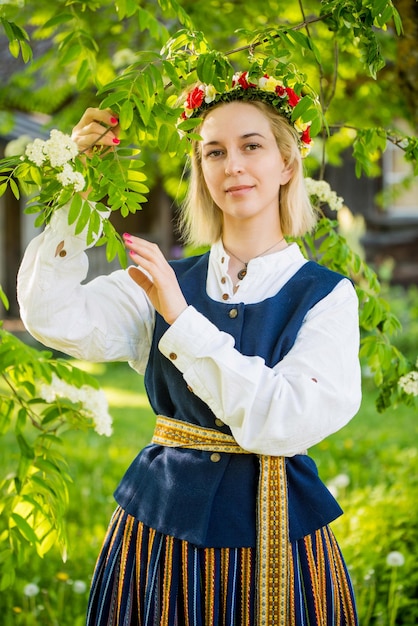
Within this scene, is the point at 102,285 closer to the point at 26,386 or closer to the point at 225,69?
the point at 26,386

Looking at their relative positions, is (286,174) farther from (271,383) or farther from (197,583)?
Result: (197,583)

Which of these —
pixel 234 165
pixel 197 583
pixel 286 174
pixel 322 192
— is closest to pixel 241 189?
pixel 234 165

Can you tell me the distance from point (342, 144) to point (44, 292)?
2.69 m

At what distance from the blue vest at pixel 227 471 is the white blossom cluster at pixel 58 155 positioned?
1.51 ft

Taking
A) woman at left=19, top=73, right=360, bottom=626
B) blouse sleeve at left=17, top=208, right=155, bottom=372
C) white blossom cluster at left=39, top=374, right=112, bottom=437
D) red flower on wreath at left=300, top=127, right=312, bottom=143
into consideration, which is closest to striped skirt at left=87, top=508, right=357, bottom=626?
woman at left=19, top=73, right=360, bottom=626

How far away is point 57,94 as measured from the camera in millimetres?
5133

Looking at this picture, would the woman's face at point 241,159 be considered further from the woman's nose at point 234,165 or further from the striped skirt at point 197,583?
the striped skirt at point 197,583

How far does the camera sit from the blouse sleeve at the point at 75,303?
1.94 meters

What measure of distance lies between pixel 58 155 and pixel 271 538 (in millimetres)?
979

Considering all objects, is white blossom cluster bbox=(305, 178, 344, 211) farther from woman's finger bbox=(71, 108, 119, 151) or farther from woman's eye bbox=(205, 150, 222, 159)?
woman's finger bbox=(71, 108, 119, 151)

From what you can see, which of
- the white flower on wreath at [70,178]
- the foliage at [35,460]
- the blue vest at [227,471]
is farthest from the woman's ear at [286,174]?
the foliage at [35,460]

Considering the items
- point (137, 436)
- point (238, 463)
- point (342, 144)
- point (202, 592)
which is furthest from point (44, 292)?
point (137, 436)

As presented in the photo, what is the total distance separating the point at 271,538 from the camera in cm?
190

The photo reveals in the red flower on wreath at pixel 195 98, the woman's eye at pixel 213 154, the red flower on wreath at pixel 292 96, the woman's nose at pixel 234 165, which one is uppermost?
the red flower on wreath at pixel 195 98
